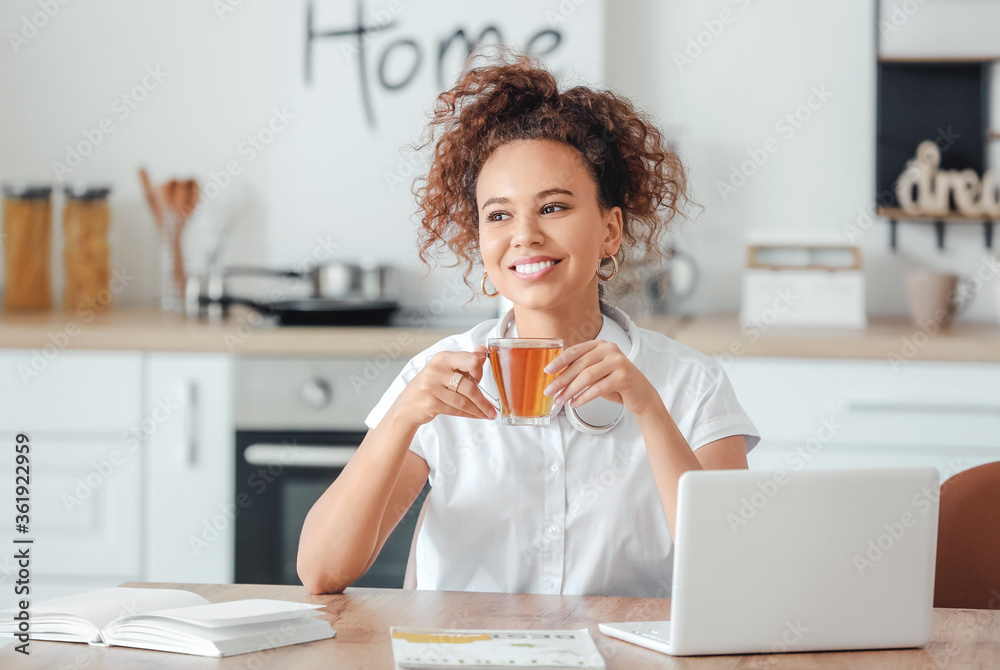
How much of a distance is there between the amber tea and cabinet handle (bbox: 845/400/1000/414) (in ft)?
4.31

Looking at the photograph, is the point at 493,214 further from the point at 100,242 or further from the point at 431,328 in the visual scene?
the point at 100,242

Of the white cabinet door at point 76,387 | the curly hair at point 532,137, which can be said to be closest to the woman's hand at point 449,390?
the curly hair at point 532,137

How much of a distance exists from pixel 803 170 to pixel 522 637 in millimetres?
2131

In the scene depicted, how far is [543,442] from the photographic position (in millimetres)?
1347

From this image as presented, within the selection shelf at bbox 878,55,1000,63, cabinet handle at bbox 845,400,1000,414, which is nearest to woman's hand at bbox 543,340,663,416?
cabinet handle at bbox 845,400,1000,414

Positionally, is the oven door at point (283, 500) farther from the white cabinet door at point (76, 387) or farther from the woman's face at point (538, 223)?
the woman's face at point (538, 223)

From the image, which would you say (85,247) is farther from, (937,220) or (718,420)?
(937,220)

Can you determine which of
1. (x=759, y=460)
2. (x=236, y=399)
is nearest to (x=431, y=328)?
(x=236, y=399)

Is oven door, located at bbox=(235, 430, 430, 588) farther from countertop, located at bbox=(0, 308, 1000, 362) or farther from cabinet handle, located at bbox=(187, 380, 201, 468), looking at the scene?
countertop, located at bbox=(0, 308, 1000, 362)

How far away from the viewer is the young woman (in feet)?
4.06

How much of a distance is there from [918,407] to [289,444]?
141cm

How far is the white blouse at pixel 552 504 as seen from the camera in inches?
51.6

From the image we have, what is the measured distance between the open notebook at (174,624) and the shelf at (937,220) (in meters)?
Answer: 2.14

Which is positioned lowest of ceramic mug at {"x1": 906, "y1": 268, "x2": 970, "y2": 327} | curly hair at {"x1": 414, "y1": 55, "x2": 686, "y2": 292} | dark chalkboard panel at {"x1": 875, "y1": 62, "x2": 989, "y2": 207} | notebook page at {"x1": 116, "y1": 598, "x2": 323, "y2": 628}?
notebook page at {"x1": 116, "y1": 598, "x2": 323, "y2": 628}
